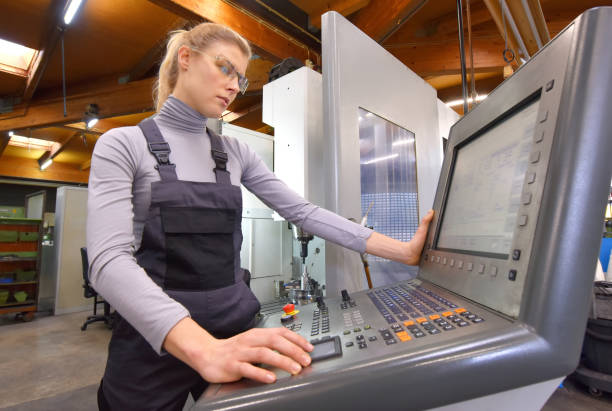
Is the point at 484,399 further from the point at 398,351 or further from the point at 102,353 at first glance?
the point at 102,353

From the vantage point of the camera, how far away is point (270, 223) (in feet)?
7.37

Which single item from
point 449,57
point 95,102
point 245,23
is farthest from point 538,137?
point 95,102

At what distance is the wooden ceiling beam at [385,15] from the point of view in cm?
232

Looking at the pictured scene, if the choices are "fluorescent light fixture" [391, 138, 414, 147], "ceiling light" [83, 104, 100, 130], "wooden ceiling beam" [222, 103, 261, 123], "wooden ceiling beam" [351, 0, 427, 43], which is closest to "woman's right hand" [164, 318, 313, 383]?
"fluorescent light fixture" [391, 138, 414, 147]

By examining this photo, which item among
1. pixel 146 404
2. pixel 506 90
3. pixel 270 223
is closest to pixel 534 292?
pixel 506 90

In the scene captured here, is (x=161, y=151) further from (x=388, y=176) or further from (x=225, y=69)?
(x=388, y=176)

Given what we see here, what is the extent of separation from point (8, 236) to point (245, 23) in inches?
168

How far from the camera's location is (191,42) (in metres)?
0.80

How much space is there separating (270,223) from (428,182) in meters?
1.14

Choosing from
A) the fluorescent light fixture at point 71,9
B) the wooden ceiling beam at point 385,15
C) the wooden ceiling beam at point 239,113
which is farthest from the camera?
the wooden ceiling beam at point 239,113

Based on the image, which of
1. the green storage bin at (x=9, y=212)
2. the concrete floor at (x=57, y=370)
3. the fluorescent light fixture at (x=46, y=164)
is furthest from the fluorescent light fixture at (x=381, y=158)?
the fluorescent light fixture at (x=46, y=164)

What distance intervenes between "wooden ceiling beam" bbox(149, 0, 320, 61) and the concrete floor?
299 centimetres

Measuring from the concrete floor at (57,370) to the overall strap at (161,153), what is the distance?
1.38 m

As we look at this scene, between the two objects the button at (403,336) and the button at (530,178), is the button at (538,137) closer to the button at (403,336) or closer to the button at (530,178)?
the button at (530,178)
